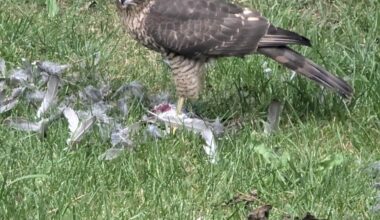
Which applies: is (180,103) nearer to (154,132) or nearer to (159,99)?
(159,99)

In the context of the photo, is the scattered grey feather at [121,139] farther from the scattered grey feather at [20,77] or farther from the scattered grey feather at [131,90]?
the scattered grey feather at [20,77]

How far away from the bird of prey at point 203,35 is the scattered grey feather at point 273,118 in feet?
0.79

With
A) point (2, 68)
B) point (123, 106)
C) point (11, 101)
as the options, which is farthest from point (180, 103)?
point (2, 68)

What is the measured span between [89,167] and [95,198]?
0.31 metres

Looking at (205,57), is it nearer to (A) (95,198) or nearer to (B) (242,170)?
(B) (242,170)

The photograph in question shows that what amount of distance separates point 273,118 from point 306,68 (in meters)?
0.31

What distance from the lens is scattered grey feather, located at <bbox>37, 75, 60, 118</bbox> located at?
18.6ft

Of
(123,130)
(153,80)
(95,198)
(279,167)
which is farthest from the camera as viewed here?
(153,80)

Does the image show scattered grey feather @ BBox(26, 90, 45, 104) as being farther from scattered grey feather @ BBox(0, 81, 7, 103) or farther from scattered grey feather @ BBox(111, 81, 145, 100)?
scattered grey feather @ BBox(111, 81, 145, 100)

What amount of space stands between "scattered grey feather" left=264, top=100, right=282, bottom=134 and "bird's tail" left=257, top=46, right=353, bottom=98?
0.78 feet

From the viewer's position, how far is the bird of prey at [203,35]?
555 centimetres

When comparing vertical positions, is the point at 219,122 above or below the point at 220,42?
below

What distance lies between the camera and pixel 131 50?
6.77m

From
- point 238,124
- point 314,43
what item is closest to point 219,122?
point 238,124
